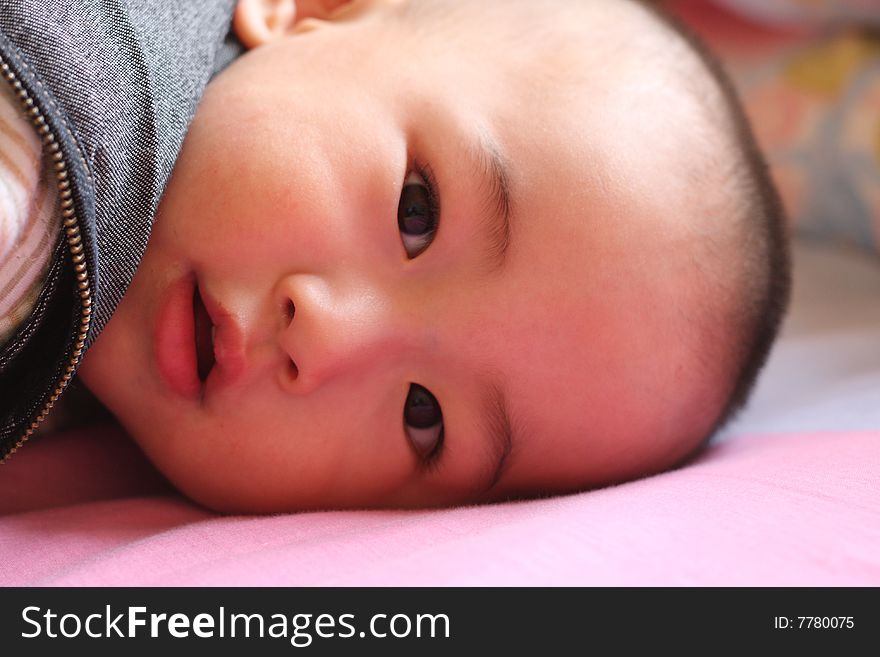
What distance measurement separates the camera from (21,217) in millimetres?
797

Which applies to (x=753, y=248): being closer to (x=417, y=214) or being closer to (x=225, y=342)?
(x=417, y=214)

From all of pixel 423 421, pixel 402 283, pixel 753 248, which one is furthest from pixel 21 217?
pixel 753 248

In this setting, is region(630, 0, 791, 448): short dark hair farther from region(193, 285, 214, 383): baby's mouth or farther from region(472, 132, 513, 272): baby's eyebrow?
region(193, 285, 214, 383): baby's mouth

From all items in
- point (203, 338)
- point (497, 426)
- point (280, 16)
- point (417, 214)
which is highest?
point (280, 16)

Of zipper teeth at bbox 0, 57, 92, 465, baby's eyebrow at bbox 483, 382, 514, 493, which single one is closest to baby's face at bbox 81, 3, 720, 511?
baby's eyebrow at bbox 483, 382, 514, 493

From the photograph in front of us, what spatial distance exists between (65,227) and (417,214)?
371mm

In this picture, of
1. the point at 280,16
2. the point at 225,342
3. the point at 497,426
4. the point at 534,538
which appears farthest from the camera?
the point at 280,16

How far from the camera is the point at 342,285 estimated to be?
1.00m

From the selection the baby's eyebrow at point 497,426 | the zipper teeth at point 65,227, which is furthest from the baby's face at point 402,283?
the zipper teeth at point 65,227

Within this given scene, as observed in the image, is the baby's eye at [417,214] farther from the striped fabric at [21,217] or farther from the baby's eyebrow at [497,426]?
the striped fabric at [21,217]
